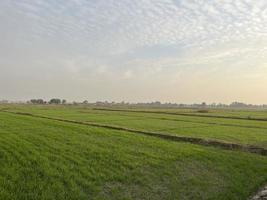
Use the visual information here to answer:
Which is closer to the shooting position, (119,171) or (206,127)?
(119,171)

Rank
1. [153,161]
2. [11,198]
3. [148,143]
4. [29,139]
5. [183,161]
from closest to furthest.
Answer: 1. [11,198]
2. [153,161]
3. [183,161]
4. [29,139]
5. [148,143]

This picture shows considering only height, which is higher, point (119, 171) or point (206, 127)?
point (206, 127)

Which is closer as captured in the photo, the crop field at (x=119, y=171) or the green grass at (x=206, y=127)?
the crop field at (x=119, y=171)

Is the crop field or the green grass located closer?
the crop field

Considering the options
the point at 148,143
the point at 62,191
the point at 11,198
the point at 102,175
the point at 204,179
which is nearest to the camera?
the point at 11,198

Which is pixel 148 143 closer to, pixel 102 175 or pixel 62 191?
pixel 102 175

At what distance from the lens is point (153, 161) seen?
607 inches

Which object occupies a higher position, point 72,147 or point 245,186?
point 72,147

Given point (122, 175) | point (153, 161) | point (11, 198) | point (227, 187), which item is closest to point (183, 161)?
point (153, 161)

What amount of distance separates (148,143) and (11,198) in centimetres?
1224

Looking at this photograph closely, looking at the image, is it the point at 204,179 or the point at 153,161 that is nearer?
the point at 204,179

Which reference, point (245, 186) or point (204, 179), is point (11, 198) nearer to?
point (204, 179)

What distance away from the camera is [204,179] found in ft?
46.6

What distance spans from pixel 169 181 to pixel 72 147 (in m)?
5.48
